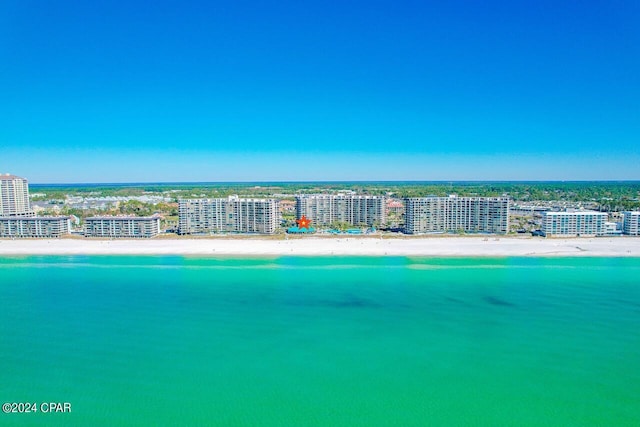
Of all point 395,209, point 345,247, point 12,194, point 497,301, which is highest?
point 12,194

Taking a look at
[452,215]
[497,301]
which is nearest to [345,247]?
[452,215]

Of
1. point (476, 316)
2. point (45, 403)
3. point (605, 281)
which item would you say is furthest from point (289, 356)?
point (605, 281)

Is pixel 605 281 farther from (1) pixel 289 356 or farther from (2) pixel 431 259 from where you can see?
(1) pixel 289 356

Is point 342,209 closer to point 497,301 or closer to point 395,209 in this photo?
point 395,209

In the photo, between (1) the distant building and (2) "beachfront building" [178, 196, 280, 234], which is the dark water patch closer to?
(2) "beachfront building" [178, 196, 280, 234]

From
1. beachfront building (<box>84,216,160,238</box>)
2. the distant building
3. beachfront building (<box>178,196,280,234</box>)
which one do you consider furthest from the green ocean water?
the distant building

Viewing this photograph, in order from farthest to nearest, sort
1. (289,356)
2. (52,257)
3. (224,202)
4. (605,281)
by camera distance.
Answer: (224,202) → (52,257) → (605,281) → (289,356)
